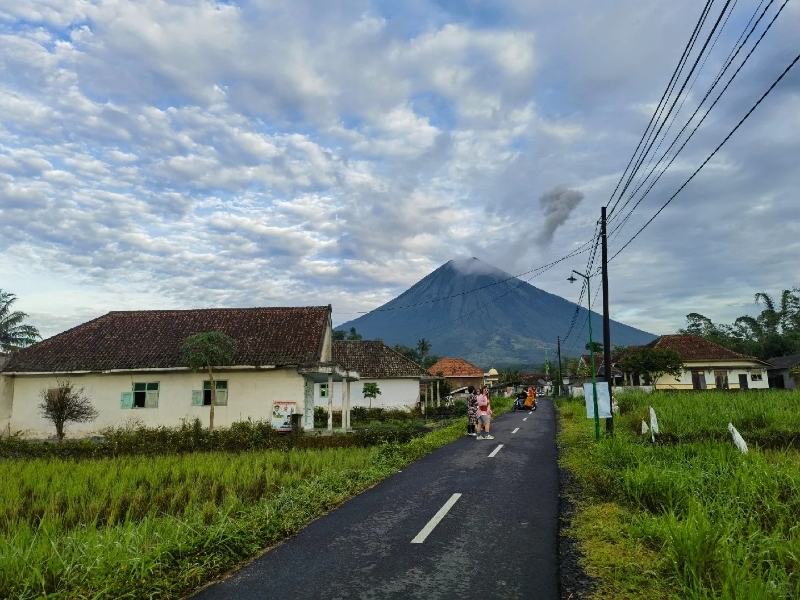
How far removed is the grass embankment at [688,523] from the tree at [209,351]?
1398 centimetres

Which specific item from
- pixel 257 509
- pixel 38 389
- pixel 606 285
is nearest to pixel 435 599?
pixel 257 509

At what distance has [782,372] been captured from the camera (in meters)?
47.1

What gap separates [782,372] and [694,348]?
10.4m

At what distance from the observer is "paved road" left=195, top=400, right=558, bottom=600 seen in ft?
14.6

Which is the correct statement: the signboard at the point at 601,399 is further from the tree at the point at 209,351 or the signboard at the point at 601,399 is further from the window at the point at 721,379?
the window at the point at 721,379

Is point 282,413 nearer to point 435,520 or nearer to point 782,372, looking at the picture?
point 435,520

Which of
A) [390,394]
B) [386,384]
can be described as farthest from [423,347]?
[390,394]

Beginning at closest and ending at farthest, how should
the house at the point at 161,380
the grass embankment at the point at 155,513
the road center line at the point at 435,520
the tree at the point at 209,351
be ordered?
the grass embankment at the point at 155,513, the road center line at the point at 435,520, the tree at the point at 209,351, the house at the point at 161,380

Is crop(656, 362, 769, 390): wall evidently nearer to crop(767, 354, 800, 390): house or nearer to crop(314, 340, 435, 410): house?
crop(767, 354, 800, 390): house

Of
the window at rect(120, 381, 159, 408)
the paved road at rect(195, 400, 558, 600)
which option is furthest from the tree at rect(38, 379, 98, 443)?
the paved road at rect(195, 400, 558, 600)

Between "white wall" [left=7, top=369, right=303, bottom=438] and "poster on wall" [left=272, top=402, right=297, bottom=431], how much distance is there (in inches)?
18.8

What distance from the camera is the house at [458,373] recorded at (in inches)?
2208

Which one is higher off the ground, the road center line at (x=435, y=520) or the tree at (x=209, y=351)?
the tree at (x=209, y=351)

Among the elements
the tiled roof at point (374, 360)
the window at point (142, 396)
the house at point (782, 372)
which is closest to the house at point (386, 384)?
the tiled roof at point (374, 360)
